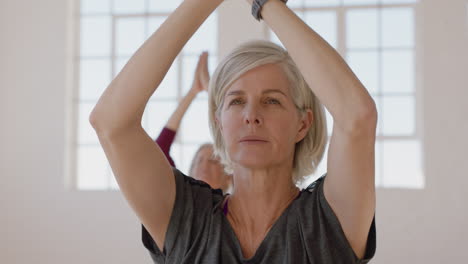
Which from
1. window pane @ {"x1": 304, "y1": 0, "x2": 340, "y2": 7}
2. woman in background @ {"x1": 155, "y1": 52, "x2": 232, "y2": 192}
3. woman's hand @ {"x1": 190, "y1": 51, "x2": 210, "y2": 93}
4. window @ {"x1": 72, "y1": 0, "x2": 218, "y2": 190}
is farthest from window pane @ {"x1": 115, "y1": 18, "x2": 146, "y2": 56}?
woman's hand @ {"x1": 190, "y1": 51, "x2": 210, "y2": 93}

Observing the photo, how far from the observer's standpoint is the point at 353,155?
1431mm

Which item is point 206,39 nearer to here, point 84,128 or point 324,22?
point 324,22

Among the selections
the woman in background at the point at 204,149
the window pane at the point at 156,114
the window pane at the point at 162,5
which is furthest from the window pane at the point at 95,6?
the woman in background at the point at 204,149

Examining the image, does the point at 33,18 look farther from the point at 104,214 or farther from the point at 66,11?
the point at 104,214

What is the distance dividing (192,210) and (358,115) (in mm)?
506

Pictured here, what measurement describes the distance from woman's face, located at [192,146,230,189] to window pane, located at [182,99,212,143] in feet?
13.1

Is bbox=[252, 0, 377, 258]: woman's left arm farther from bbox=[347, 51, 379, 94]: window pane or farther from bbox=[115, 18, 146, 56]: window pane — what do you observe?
bbox=[115, 18, 146, 56]: window pane

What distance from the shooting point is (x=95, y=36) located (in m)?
8.09

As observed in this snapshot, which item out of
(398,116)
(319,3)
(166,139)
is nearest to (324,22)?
(319,3)

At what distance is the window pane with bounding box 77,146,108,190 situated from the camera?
7.89m

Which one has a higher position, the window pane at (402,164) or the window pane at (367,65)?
the window pane at (367,65)

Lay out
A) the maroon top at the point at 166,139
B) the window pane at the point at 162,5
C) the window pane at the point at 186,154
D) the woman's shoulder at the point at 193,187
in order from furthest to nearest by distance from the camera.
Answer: the window pane at the point at 162,5 → the window pane at the point at 186,154 → the maroon top at the point at 166,139 → the woman's shoulder at the point at 193,187

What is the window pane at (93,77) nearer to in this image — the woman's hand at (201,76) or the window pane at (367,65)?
the window pane at (367,65)

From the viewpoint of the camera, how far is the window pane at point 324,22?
7.56 metres
